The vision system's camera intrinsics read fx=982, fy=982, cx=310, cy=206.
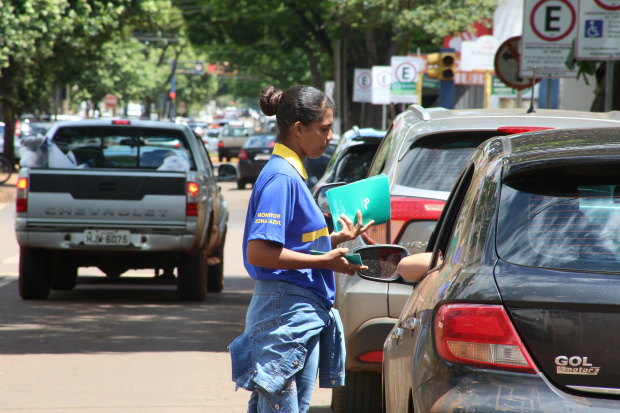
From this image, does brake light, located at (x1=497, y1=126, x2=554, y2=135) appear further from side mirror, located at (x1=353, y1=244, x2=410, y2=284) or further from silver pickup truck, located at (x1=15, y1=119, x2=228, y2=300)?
→ silver pickup truck, located at (x1=15, y1=119, x2=228, y2=300)

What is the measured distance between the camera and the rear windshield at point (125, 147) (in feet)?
34.6

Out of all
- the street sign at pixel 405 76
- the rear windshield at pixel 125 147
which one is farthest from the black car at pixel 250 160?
the rear windshield at pixel 125 147

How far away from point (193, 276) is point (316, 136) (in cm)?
681

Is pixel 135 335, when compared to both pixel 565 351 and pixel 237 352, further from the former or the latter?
pixel 565 351

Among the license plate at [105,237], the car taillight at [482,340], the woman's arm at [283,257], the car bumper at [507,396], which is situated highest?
the woman's arm at [283,257]

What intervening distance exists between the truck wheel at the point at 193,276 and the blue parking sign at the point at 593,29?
173 inches

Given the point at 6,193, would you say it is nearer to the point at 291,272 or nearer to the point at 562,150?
the point at 291,272

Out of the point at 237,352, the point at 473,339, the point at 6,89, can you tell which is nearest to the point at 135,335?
the point at 237,352

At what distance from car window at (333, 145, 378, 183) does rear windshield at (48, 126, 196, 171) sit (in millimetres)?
2149

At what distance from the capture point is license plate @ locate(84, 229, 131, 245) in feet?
32.0

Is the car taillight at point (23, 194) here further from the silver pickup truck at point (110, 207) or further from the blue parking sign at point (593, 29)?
the blue parking sign at point (593, 29)

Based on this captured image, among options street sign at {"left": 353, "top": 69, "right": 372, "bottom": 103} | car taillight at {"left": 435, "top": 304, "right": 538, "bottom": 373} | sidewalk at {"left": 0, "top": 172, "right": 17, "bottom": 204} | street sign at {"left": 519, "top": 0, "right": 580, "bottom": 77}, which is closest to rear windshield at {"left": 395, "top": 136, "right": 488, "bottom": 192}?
car taillight at {"left": 435, "top": 304, "right": 538, "bottom": 373}

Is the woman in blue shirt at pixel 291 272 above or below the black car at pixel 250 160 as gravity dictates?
above

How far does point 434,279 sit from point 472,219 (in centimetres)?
34
